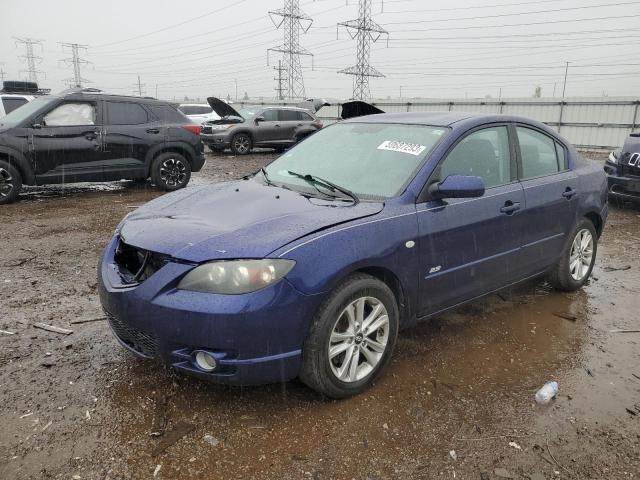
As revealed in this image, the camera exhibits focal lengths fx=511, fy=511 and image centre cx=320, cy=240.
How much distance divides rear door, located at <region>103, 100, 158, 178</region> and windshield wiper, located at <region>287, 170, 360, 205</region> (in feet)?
20.2

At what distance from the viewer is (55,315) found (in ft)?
13.1

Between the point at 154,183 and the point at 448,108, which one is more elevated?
the point at 448,108

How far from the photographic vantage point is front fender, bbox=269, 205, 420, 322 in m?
2.60

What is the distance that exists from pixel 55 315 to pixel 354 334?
2.54 m

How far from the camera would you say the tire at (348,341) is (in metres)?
2.69

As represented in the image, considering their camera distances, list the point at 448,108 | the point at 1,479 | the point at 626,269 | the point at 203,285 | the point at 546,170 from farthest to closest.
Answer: the point at 448,108 → the point at 626,269 → the point at 546,170 → the point at 203,285 → the point at 1,479

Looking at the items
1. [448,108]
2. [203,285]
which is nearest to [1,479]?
[203,285]

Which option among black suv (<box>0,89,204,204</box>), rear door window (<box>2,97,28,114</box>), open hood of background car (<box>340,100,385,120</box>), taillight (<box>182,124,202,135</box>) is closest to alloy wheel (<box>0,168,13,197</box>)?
black suv (<box>0,89,204,204</box>)

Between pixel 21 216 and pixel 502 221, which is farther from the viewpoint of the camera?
pixel 21 216

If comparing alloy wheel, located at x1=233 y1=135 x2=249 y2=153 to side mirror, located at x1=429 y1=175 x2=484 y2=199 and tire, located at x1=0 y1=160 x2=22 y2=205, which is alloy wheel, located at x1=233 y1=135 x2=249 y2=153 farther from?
side mirror, located at x1=429 y1=175 x2=484 y2=199

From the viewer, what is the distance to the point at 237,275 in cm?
252

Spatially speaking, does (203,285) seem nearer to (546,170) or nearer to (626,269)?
(546,170)

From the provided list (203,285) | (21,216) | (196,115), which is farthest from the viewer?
(196,115)

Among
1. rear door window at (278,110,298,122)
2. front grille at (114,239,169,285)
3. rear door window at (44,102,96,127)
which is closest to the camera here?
front grille at (114,239,169,285)
